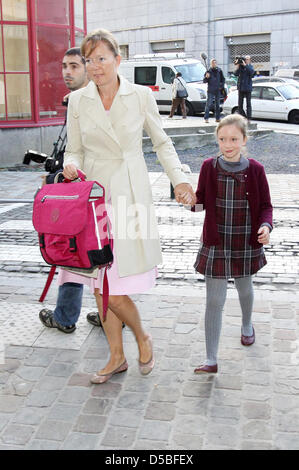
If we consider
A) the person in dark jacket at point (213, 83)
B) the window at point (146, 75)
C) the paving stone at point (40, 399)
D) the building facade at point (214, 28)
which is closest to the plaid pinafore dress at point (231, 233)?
the paving stone at point (40, 399)

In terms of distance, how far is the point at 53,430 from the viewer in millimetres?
3074

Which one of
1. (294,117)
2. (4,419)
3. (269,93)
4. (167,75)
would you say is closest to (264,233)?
(4,419)

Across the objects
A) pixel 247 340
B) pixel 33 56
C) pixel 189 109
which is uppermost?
pixel 33 56

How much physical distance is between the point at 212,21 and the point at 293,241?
35.1 meters

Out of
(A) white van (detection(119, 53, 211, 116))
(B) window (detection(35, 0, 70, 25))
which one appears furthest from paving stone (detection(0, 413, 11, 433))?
(A) white van (detection(119, 53, 211, 116))

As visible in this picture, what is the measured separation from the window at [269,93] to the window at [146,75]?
5.62 m

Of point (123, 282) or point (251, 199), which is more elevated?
point (251, 199)

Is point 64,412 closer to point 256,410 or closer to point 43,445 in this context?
point 43,445

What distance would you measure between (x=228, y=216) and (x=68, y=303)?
1.36 m

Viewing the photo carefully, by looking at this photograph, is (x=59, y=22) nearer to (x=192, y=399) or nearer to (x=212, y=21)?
(x=192, y=399)

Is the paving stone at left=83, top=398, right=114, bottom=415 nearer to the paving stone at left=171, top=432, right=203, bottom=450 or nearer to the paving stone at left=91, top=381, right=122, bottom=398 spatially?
the paving stone at left=91, top=381, right=122, bottom=398

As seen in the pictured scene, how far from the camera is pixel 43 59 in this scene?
12859 millimetres

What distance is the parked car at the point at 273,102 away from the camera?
1953 centimetres
